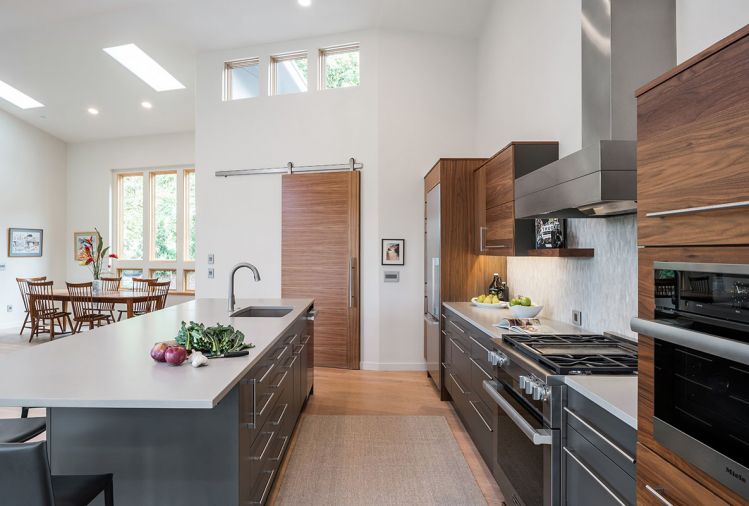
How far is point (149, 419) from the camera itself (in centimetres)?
166

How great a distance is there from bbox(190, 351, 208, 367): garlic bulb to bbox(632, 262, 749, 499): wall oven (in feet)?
5.10

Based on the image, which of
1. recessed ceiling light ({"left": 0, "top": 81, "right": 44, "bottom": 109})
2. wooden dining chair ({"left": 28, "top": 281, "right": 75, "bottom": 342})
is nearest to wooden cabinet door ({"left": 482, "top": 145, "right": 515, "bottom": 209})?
wooden dining chair ({"left": 28, "top": 281, "right": 75, "bottom": 342})

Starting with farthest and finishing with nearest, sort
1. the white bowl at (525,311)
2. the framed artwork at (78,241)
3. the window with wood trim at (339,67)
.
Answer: the framed artwork at (78,241), the window with wood trim at (339,67), the white bowl at (525,311)

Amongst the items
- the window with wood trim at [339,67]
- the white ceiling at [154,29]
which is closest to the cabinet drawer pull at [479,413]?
the window with wood trim at [339,67]

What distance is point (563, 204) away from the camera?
1827 millimetres

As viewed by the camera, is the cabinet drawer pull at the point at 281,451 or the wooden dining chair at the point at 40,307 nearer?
the cabinet drawer pull at the point at 281,451

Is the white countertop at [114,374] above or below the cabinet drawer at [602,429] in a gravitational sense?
above

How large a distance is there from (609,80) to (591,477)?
1758 millimetres

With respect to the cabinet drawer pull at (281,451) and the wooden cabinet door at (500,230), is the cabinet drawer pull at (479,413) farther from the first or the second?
the cabinet drawer pull at (281,451)

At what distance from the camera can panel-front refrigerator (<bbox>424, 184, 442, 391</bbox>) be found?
4.02 metres

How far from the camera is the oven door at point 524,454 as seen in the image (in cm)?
160

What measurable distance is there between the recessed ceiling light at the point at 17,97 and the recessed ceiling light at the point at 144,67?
2608 mm

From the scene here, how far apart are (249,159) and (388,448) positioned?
13.6 feet

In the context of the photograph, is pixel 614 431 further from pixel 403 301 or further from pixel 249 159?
pixel 249 159
